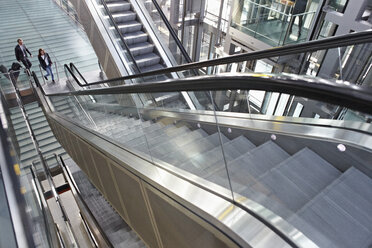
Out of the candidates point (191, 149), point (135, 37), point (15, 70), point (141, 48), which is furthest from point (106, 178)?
point (15, 70)

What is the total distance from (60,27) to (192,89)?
35.6ft

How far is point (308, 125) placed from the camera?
8.14 ft

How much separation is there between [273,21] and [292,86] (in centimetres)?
619

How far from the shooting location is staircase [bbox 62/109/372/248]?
158cm

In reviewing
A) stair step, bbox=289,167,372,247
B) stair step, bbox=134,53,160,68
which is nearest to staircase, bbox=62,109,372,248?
stair step, bbox=289,167,372,247

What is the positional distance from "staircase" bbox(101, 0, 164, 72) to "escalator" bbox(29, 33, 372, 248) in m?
3.74

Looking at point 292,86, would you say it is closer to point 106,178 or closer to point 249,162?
point 249,162

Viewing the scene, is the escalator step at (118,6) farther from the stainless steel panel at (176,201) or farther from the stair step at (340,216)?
the stair step at (340,216)

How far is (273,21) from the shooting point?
668cm

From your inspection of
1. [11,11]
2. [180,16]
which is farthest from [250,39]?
[11,11]

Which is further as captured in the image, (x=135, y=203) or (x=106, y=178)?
(x=106, y=178)

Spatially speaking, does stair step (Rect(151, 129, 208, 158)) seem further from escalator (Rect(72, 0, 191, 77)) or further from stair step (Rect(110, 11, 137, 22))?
stair step (Rect(110, 11, 137, 22))

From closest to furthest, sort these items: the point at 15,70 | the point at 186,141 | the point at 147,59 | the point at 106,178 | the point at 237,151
→ the point at 237,151
the point at 186,141
the point at 106,178
the point at 147,59
the point at 15,70

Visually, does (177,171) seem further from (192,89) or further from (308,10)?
(308,10)
